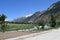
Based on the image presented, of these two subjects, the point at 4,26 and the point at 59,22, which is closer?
the point at 4,26

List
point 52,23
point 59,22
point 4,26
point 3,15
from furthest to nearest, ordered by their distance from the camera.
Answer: point 59,22, point 52,23, point 3,15, point 4,26

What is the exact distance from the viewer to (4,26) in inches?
1528

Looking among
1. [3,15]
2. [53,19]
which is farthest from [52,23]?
[3,15]

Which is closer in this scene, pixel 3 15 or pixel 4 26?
pixel 4 26

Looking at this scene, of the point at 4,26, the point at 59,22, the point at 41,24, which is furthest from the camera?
the point at 59,22

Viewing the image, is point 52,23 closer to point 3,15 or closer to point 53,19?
point 53,19

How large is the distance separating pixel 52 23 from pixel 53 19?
2064 millimetres

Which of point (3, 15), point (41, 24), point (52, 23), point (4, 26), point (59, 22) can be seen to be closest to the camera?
point (4, 26)

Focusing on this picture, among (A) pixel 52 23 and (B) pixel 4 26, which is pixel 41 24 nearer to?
(A) pixel 52 23

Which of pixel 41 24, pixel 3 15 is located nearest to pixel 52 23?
pixel 41 24

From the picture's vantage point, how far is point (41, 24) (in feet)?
234

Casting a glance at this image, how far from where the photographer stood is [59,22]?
108062mm

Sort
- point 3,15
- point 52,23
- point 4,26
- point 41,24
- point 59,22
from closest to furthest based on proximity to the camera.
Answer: point 4,26
point 3,15
point 41,24
point 52,23
point 59,22

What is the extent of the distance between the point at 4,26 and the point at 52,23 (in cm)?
4499
